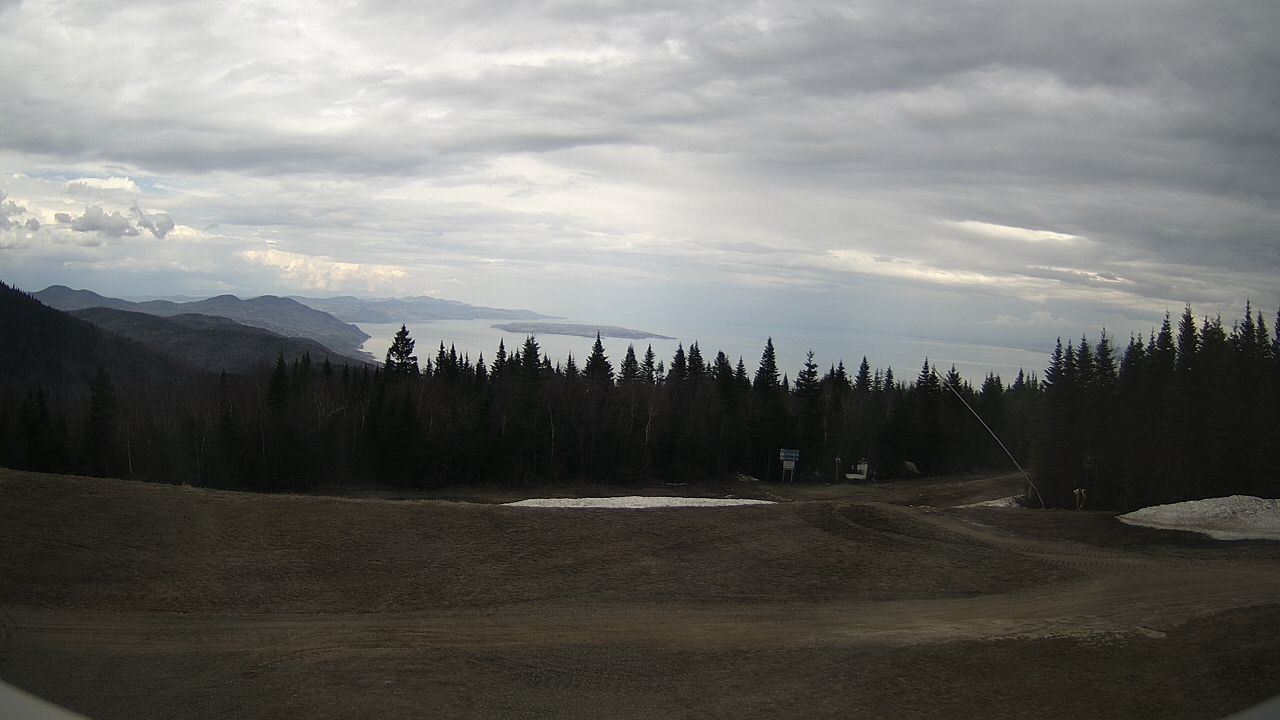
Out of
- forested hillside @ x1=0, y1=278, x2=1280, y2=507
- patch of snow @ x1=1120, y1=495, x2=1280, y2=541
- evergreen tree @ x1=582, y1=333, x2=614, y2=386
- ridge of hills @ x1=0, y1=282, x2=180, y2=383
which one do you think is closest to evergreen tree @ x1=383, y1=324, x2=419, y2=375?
forested hillside @ x1=0, y1=278, x2=1280, y2=507

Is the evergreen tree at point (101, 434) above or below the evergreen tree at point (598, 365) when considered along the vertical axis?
below

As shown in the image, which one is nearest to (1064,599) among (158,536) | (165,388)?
(158,536)

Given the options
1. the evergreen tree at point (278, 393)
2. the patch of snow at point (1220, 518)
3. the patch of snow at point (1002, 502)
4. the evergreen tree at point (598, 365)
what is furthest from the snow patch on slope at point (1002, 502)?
the evergreen tree at point (278, 393)

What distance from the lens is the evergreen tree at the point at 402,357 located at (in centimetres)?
7569

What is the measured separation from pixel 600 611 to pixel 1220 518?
2020cm

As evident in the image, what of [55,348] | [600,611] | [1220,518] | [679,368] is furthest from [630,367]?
[55,348]

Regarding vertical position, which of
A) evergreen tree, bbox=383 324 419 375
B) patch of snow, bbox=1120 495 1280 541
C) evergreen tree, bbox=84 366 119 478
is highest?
evergreen tree, bbox=383 324 419 375

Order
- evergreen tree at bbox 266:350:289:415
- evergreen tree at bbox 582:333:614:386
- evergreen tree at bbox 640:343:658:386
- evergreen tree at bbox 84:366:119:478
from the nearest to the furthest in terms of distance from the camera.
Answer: evergreen tree at bbox 84:366:119:478, evergreen tree at bbox 266:350:289:415, evergreen tree at bbox 582:333:614:386, evergreen tree at bbox 640:343:658:386

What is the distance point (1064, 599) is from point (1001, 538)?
20.2ft

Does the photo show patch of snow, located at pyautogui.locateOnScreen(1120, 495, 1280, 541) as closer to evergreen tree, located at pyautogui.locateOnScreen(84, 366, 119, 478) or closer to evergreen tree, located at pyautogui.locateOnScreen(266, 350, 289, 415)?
evergreen tree, located at pyautogui.locateOnScreen(266, 350, 289, 415)

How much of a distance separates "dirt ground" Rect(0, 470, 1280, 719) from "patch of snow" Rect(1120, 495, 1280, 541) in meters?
1.47

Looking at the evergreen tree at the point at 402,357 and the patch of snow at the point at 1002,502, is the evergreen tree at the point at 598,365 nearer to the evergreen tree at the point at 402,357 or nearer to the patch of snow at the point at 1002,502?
the evergreen tree at the point at 402,357

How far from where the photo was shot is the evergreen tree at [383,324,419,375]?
248ft

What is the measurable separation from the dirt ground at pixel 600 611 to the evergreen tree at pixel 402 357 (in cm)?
5602
